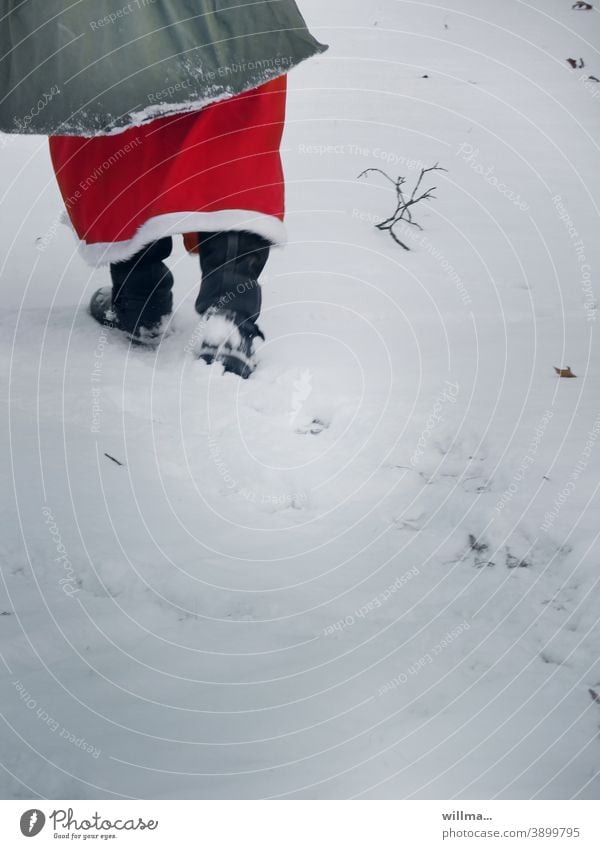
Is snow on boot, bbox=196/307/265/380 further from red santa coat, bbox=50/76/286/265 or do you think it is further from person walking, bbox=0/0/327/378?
red santa coat, bbox=50/76/286/265

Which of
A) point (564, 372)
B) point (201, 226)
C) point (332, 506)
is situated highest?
point (201, 226)

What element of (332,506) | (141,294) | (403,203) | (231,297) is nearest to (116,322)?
(141,294)

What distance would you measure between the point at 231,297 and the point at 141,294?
24cm

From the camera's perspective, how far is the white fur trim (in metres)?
1.71

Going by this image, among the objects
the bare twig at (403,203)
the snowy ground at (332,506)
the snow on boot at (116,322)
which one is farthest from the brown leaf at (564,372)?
the snow on boot at (116,322)

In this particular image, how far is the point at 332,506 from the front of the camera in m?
1.43

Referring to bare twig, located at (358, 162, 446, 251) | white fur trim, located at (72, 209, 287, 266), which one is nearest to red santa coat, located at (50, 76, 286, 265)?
white fur trim, located at (72, 209, 287, 266)

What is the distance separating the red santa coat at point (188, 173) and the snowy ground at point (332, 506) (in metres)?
0.26

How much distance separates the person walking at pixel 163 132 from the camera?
1.57 meters

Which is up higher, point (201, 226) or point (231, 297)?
point (201, 226)

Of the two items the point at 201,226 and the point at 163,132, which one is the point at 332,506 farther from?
the point at 163,132

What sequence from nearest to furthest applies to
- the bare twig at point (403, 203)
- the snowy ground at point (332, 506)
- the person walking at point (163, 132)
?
the snowy ground at point (332, 506), the person walking at point (163, 132), the bare twig at point (403, 203)

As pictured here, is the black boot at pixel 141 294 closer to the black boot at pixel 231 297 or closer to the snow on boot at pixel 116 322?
the snow on boot at pixel 116 322
